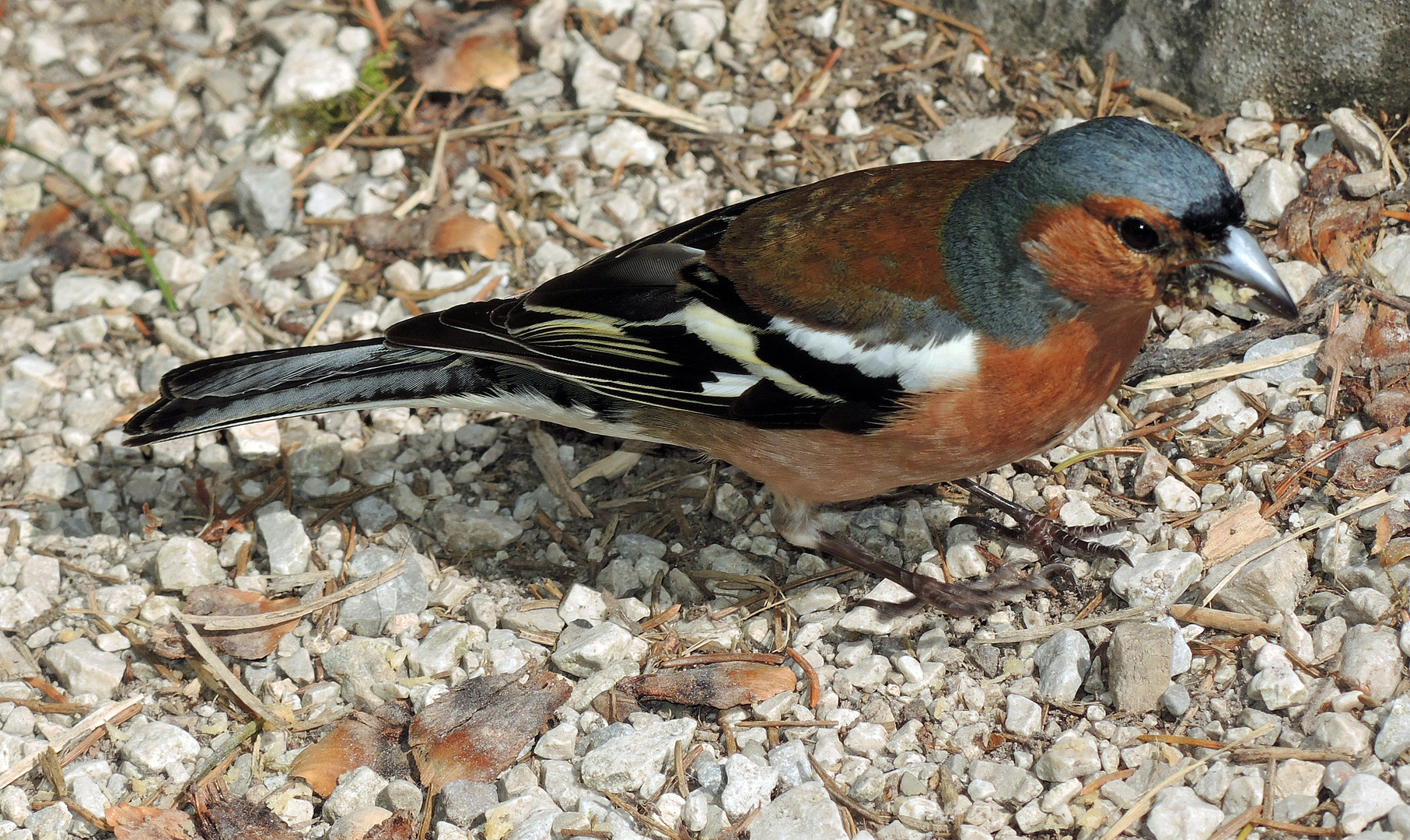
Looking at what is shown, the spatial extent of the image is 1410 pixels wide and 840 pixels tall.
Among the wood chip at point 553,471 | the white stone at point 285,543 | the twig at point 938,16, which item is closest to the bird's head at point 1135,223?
the wood chip at point 553,471

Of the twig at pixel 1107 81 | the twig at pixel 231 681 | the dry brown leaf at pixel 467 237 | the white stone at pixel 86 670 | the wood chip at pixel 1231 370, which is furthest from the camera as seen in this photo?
the dry brown leaf at pixel 467 237

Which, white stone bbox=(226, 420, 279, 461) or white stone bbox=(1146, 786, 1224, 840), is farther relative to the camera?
white stone bbox=(226, 420, 279, 461)

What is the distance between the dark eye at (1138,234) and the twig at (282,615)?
2525 millimetres

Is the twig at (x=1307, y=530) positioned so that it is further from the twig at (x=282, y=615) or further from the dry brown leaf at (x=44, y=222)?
the dry brown leaf at (x=44, y=222)

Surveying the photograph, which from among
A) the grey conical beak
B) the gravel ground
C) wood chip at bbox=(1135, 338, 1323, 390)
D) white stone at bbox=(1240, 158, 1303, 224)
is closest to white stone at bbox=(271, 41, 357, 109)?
the gravel ground

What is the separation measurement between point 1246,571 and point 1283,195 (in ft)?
5.37

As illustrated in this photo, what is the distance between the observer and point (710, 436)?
4.05m

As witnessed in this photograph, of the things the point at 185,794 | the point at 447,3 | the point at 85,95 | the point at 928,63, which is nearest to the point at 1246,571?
the point at 928,63

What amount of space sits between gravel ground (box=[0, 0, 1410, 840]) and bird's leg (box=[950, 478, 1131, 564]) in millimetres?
92

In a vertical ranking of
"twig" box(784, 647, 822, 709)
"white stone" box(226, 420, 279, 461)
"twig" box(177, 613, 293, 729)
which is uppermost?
"twig" box(784, 647, 822, 709)

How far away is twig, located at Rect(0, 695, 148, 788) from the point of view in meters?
3.69

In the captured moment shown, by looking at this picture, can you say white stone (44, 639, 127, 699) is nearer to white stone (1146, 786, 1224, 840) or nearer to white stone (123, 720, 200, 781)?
white stone (123, 720, 200, 781)

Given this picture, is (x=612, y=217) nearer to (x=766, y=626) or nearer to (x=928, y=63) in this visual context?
(x=928, y=63)

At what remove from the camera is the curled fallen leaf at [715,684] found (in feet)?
12.3
